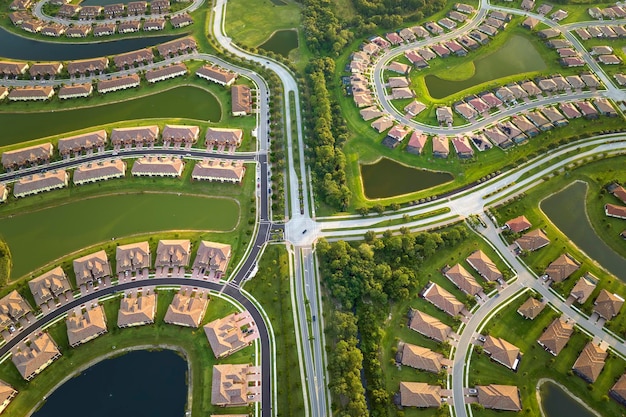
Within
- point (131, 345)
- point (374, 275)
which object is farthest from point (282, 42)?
point (131, 345)

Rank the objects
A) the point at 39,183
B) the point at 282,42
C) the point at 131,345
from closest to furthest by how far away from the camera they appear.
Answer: the point at 131,345 < the point at 39,183 < the point at 282,42

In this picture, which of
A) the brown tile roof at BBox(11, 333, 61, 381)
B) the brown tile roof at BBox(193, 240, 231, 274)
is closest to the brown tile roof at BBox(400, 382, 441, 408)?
the brown tile roof at BBox(193, 240, 231, 274)

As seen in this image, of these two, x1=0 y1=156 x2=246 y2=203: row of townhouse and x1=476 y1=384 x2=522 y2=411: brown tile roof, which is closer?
x1=476 y1=384 x2=522 y2=411: brown tile roof

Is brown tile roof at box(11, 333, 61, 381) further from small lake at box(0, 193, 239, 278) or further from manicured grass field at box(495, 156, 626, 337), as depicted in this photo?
manicured grass field at box(495, 156, 626, 337)

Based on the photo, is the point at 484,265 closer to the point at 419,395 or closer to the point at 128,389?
the point at 419,395

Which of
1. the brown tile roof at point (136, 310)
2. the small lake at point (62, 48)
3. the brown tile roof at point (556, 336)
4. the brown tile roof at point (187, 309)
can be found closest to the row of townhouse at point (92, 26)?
the small lake at point (62, 48)

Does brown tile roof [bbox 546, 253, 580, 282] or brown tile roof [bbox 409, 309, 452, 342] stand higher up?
brown tile roof [bbox 546, 253, 580, 282]

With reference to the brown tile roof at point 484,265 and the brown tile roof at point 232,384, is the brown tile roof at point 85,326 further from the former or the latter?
the brown tile roof at point 484,265
